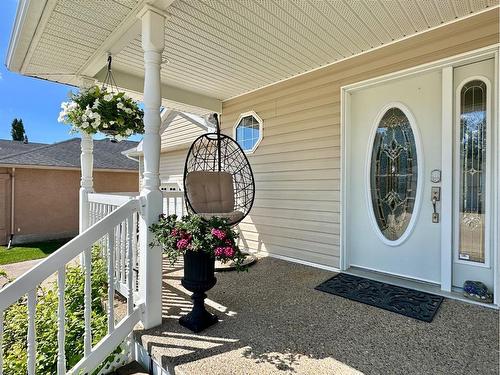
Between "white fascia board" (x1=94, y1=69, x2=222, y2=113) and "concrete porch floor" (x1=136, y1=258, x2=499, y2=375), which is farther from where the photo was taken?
"white fascia board" (x1=94, y1=69, x2=222, y2=113)

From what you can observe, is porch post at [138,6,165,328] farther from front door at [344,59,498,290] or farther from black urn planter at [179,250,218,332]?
front door at [344,59,498,290]

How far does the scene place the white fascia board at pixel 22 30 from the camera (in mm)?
2344

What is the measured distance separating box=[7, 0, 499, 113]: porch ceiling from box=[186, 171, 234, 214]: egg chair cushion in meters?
1.47

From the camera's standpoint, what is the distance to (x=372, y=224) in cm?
325

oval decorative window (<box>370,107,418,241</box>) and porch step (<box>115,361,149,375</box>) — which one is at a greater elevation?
oval decorative window (<box>370,107,418,241</box>)

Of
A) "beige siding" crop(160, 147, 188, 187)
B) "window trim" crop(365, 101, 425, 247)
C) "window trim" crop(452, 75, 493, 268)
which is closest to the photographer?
"window trim" crop(452, 75, 493, 268)

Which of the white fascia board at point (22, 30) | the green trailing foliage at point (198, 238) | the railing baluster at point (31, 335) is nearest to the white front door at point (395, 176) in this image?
the green trailing foliage at point (198, 238)

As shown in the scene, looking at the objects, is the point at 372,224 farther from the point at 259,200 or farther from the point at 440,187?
the point at 259,200

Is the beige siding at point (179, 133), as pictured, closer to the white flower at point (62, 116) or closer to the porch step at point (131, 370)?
the white flower at point (62, 116)

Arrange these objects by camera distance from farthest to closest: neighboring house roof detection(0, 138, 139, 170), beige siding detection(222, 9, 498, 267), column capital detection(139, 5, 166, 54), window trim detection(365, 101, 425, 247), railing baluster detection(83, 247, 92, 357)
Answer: neighboring house roof detection(0, 138, 139, 170), beige siding detection(222, 9, 498, 267), window trim detection(365, 101, 425, 247), column capital detection(139, 5, 166, 54), railing baluster detection(83, 247, 92, 357)

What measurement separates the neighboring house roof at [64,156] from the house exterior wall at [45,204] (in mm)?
314

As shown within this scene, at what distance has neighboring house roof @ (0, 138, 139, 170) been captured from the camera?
350 inches

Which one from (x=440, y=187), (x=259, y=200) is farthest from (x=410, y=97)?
(x=259, y=200)

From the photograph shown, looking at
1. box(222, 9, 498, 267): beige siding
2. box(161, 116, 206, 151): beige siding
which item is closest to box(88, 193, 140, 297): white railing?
box(222, 9, 498, 267): beige siding
